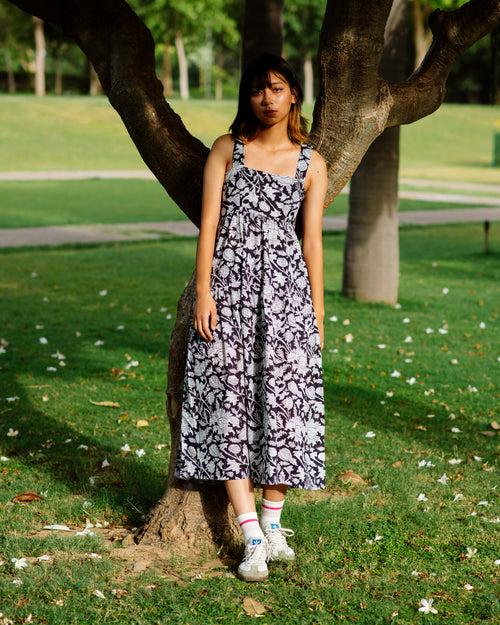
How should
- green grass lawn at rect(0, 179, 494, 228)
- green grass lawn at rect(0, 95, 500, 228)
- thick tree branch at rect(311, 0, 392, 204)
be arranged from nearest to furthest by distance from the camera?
thick tree branch at rect(311, 0, 392, 204), green grass lawn at rect(0, 179, 494, 228), green grass lawn at rect(0, 95, 500, 228)

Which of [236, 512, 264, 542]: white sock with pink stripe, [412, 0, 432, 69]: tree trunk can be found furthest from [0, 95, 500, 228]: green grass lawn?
[236, 512, 264, 542]: white sock with pink stripe

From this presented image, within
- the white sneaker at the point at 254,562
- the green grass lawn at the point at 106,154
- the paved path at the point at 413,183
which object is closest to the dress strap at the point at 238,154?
the white sneaker at the point at 254,562

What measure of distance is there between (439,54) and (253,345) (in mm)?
1781

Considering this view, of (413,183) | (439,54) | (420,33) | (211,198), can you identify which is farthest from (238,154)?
(420,33)

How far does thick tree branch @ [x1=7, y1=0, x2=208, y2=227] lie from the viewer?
4480 mm

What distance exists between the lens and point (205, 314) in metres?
3.99

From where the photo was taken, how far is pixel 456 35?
15.6ft

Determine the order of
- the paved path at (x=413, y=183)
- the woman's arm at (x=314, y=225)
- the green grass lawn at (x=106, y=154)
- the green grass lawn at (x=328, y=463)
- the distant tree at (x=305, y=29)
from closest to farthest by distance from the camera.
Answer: the green grass lawn at (x=328, y=463) < the woman's arm at (x=314, y=225) < the green grass lawn at (x=106, y=154) < the paved path at (x=413, y=183) < the distant tree at (x=305, y=29)

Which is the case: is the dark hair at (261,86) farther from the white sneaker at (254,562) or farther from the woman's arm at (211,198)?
the white sneaker at (254,562)

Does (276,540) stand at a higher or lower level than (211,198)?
lower

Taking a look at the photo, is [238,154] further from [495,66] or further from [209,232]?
[495,66]

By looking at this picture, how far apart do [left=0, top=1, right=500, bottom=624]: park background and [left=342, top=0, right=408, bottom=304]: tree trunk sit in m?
0.36

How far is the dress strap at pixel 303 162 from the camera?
409cm

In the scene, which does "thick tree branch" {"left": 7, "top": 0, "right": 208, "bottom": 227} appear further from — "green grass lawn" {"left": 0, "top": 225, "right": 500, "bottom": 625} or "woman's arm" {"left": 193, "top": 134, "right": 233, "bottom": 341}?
"green grass lawn" {"left": 0, "top": 225, "right": 500, "bottom": 625}
